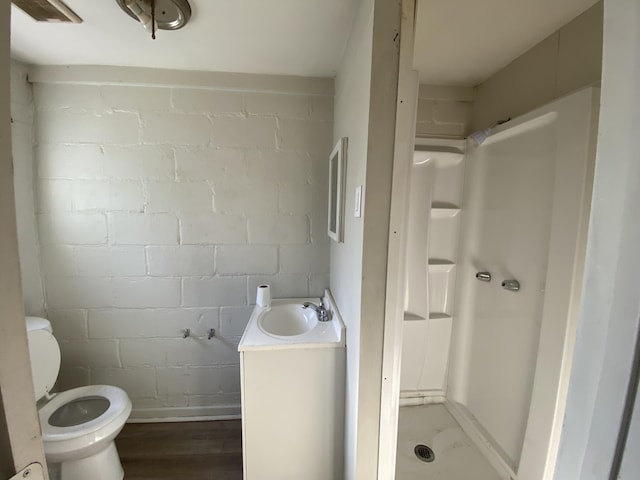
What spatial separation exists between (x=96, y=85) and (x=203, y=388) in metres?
2.05

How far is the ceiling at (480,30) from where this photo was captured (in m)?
1.04

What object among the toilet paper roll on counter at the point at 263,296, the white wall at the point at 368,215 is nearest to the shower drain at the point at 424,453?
the white wall at the point at 368,215

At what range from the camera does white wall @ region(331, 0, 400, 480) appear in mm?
855

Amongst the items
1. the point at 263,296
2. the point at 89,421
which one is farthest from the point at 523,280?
the point at 89,421

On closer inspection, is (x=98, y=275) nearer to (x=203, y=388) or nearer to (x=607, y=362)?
(x=203, y=388)

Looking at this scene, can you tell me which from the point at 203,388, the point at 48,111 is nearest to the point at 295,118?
the point at 48,111

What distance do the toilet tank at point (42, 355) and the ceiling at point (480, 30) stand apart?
2352 millimetres

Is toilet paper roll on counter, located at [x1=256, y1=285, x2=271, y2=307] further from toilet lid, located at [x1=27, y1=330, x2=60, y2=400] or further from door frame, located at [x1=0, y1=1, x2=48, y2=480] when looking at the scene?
door frame, located at [x1=0, y1=1, x2=48, y2=480]

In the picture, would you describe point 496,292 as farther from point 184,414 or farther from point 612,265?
point 184,414

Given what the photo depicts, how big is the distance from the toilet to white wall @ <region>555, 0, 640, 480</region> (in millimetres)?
1750

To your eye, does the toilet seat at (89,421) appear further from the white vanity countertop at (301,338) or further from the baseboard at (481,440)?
the baseboard at (481,440)

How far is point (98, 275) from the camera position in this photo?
65.7 inches

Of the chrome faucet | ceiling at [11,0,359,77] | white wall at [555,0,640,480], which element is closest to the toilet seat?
the chrome faucet

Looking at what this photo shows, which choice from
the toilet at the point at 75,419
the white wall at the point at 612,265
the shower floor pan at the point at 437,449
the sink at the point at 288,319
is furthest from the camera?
the sink at the point at 288,319
